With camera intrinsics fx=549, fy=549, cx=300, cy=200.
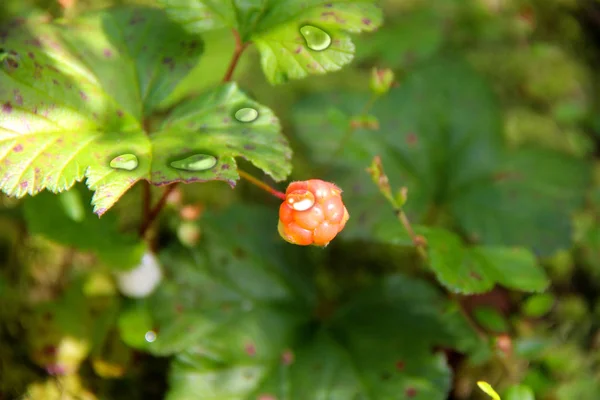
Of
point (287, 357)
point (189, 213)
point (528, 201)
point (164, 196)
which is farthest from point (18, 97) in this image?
point (528, 201)

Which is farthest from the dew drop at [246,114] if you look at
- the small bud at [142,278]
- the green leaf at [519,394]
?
the green leaf at [519,394]

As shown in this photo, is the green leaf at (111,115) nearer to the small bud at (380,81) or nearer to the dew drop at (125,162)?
the dew drop at (125,162)

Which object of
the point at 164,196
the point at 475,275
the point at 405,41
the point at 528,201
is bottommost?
the point at 528,201

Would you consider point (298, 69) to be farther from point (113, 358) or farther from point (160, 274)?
point (113, 358)

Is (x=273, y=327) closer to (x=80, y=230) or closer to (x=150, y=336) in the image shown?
(x=150, y=336)

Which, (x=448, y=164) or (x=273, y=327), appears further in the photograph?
(x=448, y=164)

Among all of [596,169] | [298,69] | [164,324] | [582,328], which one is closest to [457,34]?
[596,169]

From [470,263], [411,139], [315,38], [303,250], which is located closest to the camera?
[315,38]
